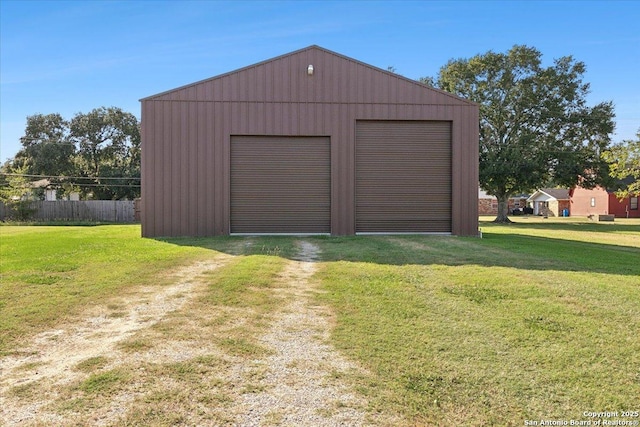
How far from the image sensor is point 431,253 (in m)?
8.95

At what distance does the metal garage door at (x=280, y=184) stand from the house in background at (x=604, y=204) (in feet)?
121

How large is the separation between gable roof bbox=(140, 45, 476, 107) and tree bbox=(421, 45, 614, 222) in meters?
16.3

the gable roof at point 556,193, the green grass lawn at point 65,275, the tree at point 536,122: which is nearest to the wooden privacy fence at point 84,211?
the green grass lawn at point 65,275

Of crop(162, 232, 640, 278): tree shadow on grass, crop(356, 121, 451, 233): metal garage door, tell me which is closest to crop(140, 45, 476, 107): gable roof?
crop(356, 121, 451, 233): metal garage door

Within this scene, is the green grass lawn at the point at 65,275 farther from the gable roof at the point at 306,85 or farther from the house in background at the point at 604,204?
the house in background at the point at 604,204

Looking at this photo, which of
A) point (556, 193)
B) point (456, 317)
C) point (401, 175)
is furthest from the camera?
point (556, 193)

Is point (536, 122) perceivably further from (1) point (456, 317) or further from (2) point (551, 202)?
(1) point (456, 317)

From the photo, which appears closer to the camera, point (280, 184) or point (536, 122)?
point (280, 184)

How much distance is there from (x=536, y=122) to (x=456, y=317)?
2816 cm

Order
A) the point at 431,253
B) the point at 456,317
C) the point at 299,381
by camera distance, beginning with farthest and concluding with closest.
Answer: the point at 431,253 → the point at 456,317 → the point at 299,381

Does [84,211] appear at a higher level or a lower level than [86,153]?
lower

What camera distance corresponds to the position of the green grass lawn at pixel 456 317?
107 inches

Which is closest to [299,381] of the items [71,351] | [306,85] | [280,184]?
[71,351]

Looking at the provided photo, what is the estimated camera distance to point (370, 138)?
1318 cm
